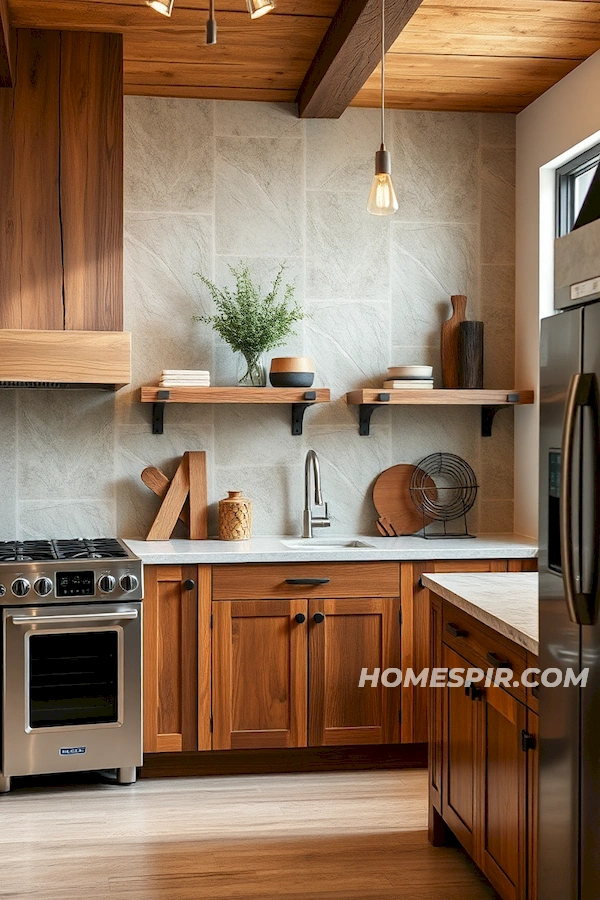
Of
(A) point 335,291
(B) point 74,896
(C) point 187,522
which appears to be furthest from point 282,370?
(B) point 74,896

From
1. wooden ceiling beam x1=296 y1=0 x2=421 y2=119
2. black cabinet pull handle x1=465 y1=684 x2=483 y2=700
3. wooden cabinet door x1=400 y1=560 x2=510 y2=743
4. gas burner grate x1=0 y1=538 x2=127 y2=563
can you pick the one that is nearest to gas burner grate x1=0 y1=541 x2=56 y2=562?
gas burner grate x1=0 y1=538 x2=127 y2=563

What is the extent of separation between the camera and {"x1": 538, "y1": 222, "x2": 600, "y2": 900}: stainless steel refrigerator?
191 centimetres

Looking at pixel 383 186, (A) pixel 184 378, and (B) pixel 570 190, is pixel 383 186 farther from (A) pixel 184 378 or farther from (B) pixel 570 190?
(B) pixel 570 190

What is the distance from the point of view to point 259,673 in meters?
3.76

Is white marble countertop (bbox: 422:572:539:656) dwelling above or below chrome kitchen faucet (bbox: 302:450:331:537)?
below

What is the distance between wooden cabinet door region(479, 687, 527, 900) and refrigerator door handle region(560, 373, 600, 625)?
1.53 ft

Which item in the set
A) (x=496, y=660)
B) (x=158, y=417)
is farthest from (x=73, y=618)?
(x=496, y=660)

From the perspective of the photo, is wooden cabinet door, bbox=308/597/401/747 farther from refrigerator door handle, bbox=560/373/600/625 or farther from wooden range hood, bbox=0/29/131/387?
refrigerator door handle, bbox=560/373/600/625

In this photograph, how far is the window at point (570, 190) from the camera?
4.04 m

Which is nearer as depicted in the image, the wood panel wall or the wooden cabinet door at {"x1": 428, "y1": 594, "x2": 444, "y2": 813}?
the wooden cabinet door at {"x1": 428, "y1": 594, "x2": 444, "y2": 813}

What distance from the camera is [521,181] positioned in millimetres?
4426

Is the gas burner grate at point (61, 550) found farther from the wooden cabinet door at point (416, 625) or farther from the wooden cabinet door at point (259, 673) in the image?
the wooden cabinet door at point (416, 625)

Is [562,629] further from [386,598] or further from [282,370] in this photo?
[282,370]

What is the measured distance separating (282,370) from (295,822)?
5.90 feet
